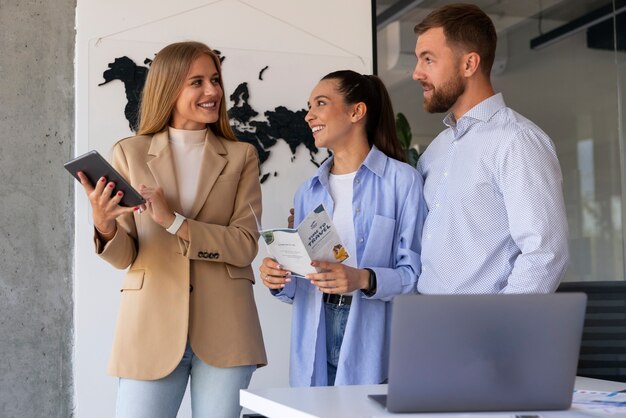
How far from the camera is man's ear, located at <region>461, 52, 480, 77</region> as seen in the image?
2.84 m

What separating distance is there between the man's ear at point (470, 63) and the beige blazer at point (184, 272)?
80 centimetres

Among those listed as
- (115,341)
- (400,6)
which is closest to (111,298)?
(115,341)

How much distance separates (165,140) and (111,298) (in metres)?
1.21

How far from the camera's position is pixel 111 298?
12.3ft

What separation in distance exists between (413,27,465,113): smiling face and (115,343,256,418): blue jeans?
1069 mm

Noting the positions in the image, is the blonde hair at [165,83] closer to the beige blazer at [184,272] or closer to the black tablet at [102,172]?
the beige blazer at [184,272]

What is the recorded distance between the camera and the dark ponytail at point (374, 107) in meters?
3.17

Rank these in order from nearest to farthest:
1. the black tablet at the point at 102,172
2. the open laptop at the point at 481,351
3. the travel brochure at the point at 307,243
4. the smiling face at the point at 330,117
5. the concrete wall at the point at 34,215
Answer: the open laptop at the point at 481,351, the black tablet at the point at 102,172, the travel brochure at the point at 307,243, the smiling face at the point at 330,117, the concrete wall at the point at 34,215

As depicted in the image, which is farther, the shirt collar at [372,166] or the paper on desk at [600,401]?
the shirt collar at [372,166]

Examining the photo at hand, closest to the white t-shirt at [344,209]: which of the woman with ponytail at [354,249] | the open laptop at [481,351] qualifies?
the woman with ponytail at [354,249]

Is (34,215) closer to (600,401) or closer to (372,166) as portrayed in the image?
(372,166)

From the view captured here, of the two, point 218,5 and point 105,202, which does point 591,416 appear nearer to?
point 105,202

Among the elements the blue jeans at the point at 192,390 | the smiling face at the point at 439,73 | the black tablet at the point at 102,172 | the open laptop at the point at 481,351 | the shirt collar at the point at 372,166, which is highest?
the smiling face at the point at 439,73

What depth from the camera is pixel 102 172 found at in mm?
2465
